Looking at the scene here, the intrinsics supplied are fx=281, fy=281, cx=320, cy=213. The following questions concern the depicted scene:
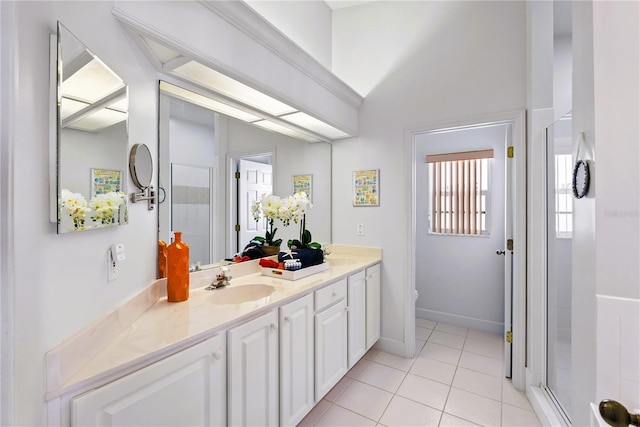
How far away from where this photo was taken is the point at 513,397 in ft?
6.51

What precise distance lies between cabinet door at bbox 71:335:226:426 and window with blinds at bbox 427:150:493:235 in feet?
9.42

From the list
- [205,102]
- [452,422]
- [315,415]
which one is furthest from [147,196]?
[452,422]

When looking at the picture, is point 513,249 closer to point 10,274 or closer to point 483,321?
point 483,321

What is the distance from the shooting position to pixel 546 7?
1965mm

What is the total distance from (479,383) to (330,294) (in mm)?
1392

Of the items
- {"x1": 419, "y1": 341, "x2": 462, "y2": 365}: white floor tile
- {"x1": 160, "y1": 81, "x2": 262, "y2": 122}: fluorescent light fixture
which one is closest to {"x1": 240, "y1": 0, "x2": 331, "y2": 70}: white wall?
{"x1": 160, "y1": 81, "x2": 262, "y2": 122}: fluorescent light fixture

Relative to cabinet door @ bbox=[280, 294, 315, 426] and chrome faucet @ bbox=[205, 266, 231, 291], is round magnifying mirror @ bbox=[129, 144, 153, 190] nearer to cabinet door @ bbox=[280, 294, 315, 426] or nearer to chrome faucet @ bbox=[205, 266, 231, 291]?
chrome faucet @ bbox=[205, 266, 231, 291]

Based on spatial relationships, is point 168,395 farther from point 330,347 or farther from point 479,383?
point 479,383

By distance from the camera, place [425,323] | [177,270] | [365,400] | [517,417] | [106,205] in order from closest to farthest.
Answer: [106,205] < [177,270] < [517,417] < [365,400] < [425,323]

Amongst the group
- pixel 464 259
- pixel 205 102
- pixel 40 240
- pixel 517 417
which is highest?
pixel 205 102

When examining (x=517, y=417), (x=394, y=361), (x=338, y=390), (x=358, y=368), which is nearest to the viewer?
(x=517, y=417)

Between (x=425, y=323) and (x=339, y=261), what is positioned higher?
(x=339, y=261)

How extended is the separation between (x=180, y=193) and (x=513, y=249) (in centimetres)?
239

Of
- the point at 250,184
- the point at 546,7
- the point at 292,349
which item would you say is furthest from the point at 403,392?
the point at 546,7
